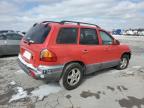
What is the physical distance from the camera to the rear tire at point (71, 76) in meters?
4.79

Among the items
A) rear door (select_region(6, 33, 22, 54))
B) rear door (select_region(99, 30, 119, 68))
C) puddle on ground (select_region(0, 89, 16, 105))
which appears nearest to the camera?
puddle on ground (select_region(0, 89, 16, 105))

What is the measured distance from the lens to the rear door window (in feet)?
15.3

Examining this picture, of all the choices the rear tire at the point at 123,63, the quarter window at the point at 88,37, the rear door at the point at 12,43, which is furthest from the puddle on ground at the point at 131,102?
the rear door at the point at 12,43

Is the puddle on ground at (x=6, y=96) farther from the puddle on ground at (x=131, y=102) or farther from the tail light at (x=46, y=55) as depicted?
the puddle on ground at (x=131, y=102)

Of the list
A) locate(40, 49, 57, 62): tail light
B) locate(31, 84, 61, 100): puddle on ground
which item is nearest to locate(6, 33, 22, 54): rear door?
locate(31, 84, 61, 100): puddle on ground

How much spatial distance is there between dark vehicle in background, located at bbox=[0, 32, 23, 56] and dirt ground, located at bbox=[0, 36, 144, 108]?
156 inches

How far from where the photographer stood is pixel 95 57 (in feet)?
18.1

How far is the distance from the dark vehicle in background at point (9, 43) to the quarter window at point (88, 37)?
6.17 m

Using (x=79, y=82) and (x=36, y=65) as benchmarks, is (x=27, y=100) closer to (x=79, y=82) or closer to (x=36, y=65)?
(x=36, y=65)

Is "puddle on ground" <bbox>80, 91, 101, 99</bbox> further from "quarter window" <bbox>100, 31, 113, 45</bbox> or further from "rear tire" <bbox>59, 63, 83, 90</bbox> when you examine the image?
"quarter window" <bbox>100, 31, 113, 45</bbox>

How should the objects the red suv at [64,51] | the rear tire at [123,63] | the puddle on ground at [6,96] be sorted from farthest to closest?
the rear tire at [123,63] → the red suv at [64,51] → the puddle on ground at [6,96]

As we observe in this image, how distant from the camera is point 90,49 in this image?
17.4ft

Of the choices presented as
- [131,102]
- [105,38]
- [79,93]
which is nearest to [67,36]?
[79,93]

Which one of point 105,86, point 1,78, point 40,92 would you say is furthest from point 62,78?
point 1,78
